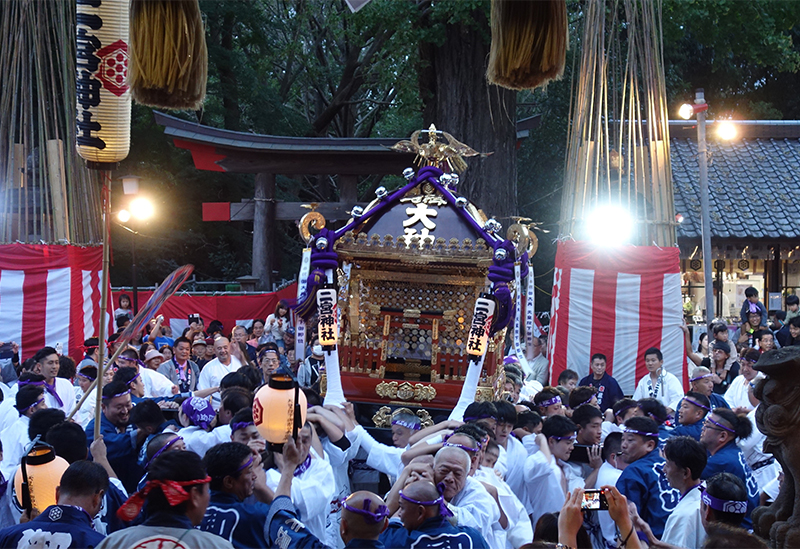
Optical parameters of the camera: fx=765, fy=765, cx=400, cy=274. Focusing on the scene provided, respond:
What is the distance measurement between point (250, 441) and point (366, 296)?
323 cm

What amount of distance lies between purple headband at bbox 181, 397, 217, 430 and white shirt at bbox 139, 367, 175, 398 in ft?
8.21

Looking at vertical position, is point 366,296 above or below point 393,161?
below

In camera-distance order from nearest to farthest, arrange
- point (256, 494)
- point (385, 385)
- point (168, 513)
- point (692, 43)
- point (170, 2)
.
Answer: point (168, 513) → point (170, 2) → point (256, 494) → point (385, 385) → point (692, 43)

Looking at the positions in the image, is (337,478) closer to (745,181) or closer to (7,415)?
(7,415)

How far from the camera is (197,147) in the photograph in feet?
40.1

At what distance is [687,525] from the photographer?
380 cm

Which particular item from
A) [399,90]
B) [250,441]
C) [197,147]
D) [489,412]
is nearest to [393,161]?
[399,90]

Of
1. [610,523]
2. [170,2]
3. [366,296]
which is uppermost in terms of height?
[170,2]

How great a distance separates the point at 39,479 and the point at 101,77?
7.54ft

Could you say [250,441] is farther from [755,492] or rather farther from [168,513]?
[755,492]

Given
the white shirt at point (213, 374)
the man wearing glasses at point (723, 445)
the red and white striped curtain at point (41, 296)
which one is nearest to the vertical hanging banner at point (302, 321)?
the white shirt at point (213, 374)

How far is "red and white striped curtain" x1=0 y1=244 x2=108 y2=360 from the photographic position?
10.1 m

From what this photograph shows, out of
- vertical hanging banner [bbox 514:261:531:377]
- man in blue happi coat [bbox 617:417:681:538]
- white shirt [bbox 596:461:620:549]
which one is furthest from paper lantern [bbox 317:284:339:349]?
man in blue happi coat [bbox 617:417:681:538]

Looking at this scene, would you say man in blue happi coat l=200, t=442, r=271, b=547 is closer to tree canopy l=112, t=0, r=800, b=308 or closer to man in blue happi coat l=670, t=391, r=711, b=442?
man in blue happi coat l=670, t=391, r=711, b=442
